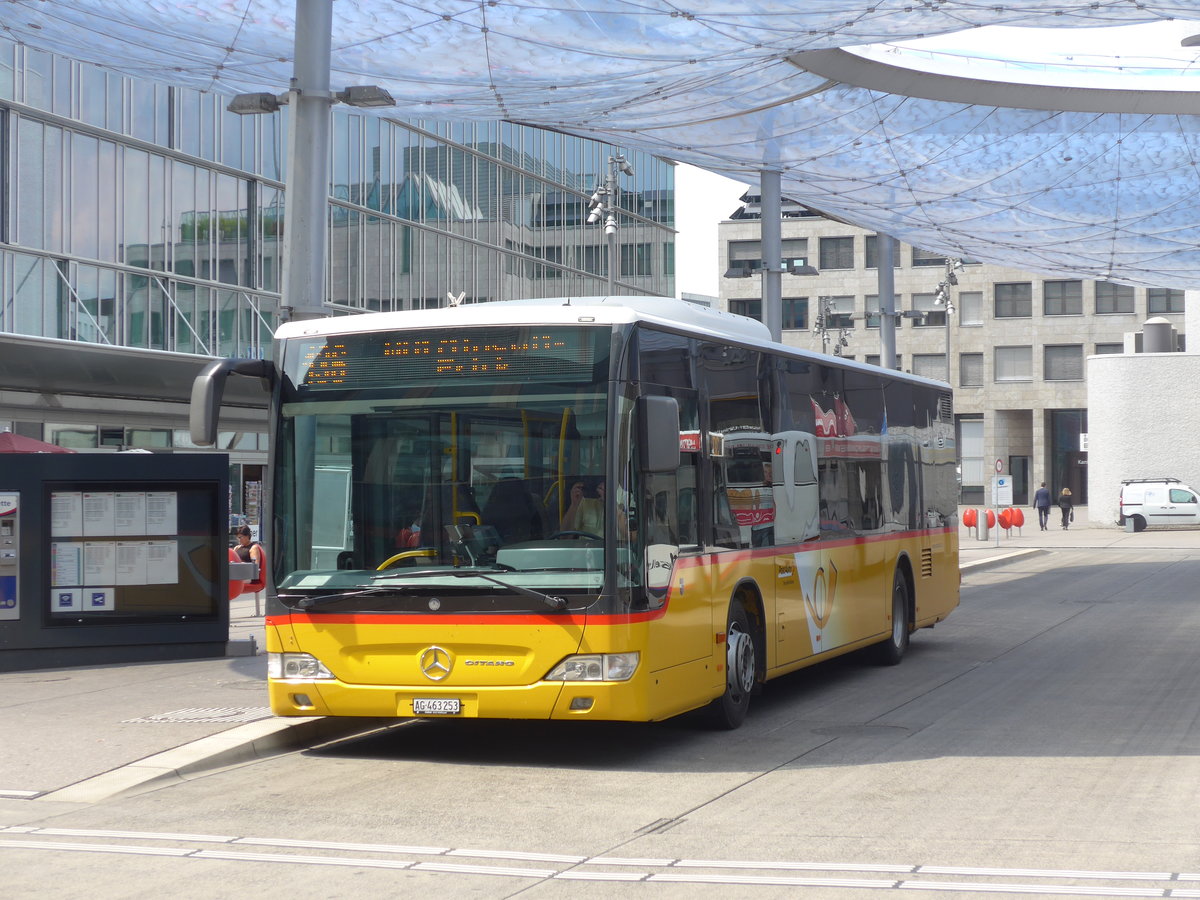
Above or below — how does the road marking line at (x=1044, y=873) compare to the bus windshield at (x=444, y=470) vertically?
below

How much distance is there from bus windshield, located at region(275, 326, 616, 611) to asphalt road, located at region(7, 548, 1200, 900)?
1246 mm

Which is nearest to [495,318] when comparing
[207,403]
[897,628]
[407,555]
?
[407,555]

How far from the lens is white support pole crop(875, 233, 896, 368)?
3584cm

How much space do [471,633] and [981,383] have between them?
8667cm

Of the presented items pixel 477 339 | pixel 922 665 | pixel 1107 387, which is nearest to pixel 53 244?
pixel 922 665

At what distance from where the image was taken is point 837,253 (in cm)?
10138

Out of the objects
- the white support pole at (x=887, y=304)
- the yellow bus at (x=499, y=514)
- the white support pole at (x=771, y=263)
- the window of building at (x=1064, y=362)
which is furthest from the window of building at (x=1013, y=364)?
the yellow bus at (x=499, y=514)

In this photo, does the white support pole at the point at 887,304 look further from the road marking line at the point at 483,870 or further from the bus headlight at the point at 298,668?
the road marking line at the point at 483,870

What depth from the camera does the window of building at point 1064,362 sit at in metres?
90.9

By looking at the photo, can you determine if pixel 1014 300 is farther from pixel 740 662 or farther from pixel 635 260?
pixel 740 662

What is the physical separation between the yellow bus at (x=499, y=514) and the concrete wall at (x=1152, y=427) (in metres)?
55.5

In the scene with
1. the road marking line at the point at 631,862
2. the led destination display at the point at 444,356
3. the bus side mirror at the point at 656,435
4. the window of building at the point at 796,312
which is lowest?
the road marking line at the point at 631,862

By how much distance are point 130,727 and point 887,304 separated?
1073 inches

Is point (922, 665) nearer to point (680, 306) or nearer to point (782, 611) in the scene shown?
point (782, 611)
